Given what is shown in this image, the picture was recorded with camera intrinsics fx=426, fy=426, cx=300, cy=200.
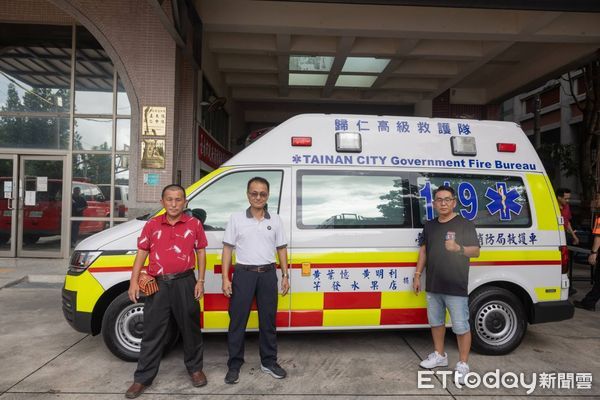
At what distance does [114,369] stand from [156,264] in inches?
52.9

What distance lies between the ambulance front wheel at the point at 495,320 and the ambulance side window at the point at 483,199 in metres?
0.73

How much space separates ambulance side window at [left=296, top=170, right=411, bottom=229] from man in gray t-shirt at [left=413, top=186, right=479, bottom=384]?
0.52 meters

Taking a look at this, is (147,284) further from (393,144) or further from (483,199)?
(483,199)

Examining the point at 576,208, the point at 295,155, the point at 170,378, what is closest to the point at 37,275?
the point at 170,378

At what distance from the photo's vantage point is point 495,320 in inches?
173

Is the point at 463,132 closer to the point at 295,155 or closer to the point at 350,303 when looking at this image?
the point at 295,155

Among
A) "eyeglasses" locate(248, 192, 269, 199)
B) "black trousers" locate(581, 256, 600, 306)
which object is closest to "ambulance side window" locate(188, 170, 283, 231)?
"eyeglasses" locate(248, 192, 269, 199)

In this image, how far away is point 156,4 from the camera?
281 inches

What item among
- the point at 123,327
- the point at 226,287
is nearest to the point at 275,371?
the point at 226,287

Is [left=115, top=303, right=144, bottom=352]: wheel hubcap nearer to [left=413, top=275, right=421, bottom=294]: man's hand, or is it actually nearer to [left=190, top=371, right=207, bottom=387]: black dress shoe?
[left=190, top=371, right=207, bottom=387]: black dress shoe

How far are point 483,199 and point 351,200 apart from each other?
55.7 inches

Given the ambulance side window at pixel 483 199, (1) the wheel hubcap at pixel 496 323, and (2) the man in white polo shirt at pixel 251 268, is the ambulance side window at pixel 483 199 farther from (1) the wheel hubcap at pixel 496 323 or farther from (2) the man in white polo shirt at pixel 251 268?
(2) the man in white polo shirt at pixel 251 268

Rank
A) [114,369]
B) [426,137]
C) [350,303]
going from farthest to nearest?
[426,137]
[350,303]
[114,369]

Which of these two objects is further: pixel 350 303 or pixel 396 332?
pixel 396 332
